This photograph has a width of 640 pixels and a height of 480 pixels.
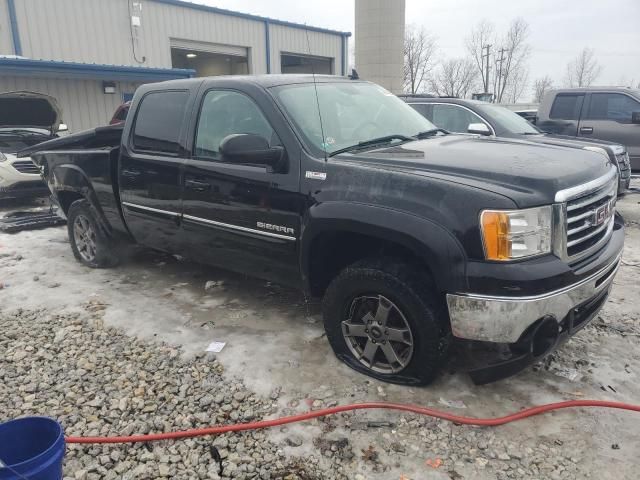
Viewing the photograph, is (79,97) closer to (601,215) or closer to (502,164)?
(502,164)

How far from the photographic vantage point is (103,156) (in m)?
4.86

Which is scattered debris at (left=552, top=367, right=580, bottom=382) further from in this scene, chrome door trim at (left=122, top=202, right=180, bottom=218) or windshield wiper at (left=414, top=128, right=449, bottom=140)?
chrome door trim at (left=122, top=202, right=180, bottom=218)

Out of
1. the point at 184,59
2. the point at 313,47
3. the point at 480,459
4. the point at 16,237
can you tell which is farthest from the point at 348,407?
the point at 184,59

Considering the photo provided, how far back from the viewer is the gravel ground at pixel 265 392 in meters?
2.54

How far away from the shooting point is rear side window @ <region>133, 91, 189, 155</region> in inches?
167

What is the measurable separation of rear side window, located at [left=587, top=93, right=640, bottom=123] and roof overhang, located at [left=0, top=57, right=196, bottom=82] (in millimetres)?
11136

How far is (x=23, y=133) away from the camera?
9.80 metres

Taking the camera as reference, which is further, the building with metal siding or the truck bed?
the building with metal siding

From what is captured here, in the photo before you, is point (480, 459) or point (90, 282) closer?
point (480, 459)

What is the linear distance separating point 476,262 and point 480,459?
0.98 meters

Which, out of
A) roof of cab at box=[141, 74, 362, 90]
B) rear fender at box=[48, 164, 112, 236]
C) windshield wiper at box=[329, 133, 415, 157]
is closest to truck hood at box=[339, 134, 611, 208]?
windshield wiper at box=[329, 133, 415, 157]

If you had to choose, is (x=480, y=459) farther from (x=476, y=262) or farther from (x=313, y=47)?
(x=313, y=47)

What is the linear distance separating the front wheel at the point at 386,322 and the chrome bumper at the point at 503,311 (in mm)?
198

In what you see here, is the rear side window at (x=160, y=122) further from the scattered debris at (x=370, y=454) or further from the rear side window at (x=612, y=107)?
the rear side window at (x=612, y=107)
